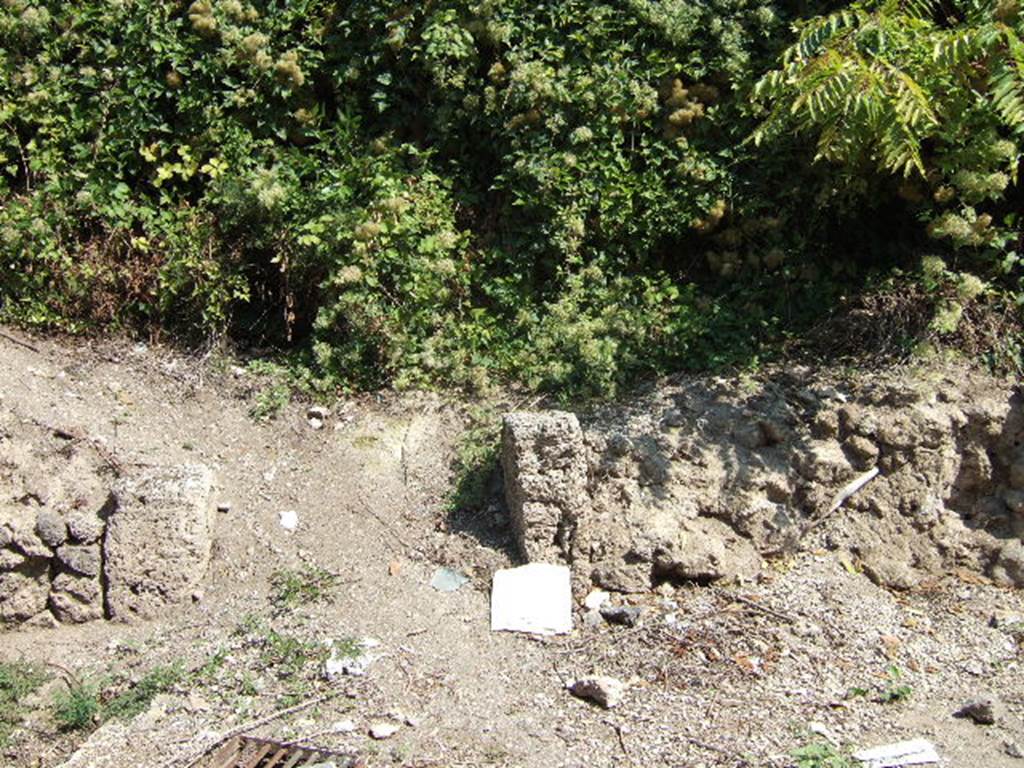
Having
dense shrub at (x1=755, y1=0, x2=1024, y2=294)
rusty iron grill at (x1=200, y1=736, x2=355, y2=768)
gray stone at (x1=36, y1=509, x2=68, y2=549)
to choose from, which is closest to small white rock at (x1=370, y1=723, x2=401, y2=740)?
rusty iron grill at (x1=200, y1=736, x2=355, y2=768)

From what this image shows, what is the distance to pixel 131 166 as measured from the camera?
6.85 meters

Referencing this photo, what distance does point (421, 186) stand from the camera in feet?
22.0

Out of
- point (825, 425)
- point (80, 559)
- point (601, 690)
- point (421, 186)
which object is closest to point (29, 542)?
point (80, 559)

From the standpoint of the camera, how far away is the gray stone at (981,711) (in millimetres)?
4500

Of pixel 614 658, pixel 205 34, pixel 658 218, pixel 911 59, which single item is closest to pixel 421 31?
pixel 205 34

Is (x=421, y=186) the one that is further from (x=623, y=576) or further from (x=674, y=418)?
(x=623, y=576)

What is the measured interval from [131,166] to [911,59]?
14.3ft

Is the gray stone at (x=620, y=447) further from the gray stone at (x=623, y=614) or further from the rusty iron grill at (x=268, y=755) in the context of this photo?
the rusty iron grill at (x=268, y=755)

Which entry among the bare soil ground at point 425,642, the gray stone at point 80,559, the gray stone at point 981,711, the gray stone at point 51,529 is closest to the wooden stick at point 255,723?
the bare soil ground at point 425,642

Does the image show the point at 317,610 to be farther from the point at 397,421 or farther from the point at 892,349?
the point at 892,349

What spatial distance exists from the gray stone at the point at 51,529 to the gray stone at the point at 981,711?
155 inches

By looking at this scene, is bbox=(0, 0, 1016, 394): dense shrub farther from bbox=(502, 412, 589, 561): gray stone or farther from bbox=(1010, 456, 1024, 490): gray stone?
bbox=(1010, 456, 1024, 490): gray stone

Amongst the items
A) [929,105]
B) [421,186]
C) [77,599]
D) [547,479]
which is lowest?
[77,599]

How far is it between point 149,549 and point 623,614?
217 centimetres
